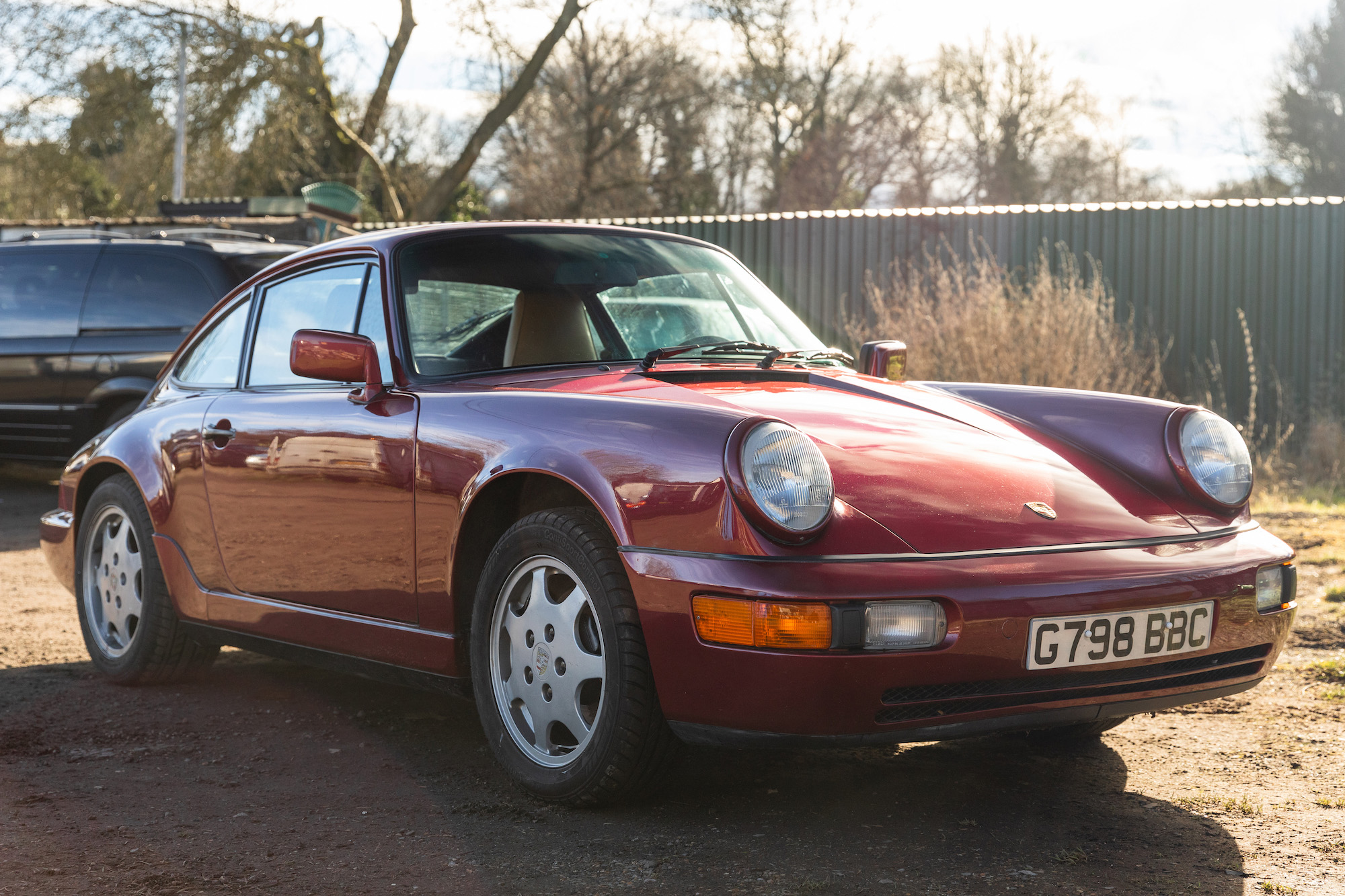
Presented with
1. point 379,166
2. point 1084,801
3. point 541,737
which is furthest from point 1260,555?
point 379,166

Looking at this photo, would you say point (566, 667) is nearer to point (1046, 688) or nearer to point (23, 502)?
point (1046, 688)

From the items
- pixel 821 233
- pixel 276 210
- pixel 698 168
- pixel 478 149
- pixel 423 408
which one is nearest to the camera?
pixel 423 408

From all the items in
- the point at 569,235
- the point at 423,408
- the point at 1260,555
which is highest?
the point at 569,235

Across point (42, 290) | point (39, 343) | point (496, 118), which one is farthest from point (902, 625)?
point (496, 118)

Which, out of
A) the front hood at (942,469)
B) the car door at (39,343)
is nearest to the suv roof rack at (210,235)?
the car door at (39,343)

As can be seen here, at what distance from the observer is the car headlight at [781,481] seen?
96.8 inches

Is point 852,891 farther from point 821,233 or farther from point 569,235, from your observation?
point 821,233

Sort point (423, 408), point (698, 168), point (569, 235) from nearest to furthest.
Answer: point (423, 408) < point (569, 235) < point (698, 168)

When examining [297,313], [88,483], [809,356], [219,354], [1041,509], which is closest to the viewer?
[1041,509]

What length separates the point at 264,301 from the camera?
13.9ft

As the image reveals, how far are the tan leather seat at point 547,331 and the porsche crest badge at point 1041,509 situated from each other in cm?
130

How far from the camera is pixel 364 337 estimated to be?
3.43 metres

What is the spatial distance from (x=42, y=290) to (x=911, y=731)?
26.7 ft

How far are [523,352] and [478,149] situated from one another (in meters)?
20.0
